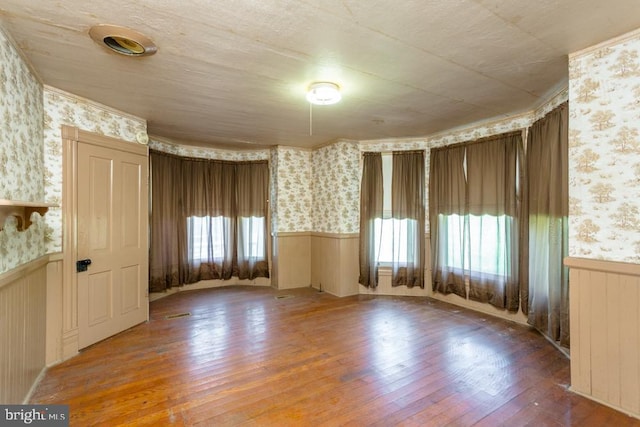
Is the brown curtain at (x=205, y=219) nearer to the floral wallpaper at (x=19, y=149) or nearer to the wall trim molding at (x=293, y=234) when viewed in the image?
the wall trim molding at (x=293, y=234)

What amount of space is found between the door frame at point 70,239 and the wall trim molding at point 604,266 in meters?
4.30

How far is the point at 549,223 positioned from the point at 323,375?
2.61 metres

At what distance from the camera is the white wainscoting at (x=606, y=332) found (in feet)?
6.51

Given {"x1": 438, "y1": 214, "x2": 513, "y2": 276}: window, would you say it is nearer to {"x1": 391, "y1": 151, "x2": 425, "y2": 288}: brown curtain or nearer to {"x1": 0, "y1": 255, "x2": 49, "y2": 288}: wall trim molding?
{"x1": 391, "y1": 151, "x2": 425, "y2": 288}: brown curtain

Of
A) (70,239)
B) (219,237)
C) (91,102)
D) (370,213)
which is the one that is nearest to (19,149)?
(70,239)

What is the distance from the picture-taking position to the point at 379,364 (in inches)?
105

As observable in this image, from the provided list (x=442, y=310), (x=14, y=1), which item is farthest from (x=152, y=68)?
(x=442, y=310)

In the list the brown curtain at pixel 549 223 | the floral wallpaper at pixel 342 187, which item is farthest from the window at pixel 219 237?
the brown curtain at pixel 549 223

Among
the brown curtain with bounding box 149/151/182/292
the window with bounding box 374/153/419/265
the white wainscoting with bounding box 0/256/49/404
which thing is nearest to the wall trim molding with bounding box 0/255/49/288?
the white wainscoting with bounding box 0/256/49/404

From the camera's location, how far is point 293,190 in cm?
539

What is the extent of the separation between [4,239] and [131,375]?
139 centimetres

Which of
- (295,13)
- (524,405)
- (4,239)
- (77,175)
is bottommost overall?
(524,405)

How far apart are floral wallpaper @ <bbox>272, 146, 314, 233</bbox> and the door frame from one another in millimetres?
2856

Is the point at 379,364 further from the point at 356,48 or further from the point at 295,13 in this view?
the point at 295,13
